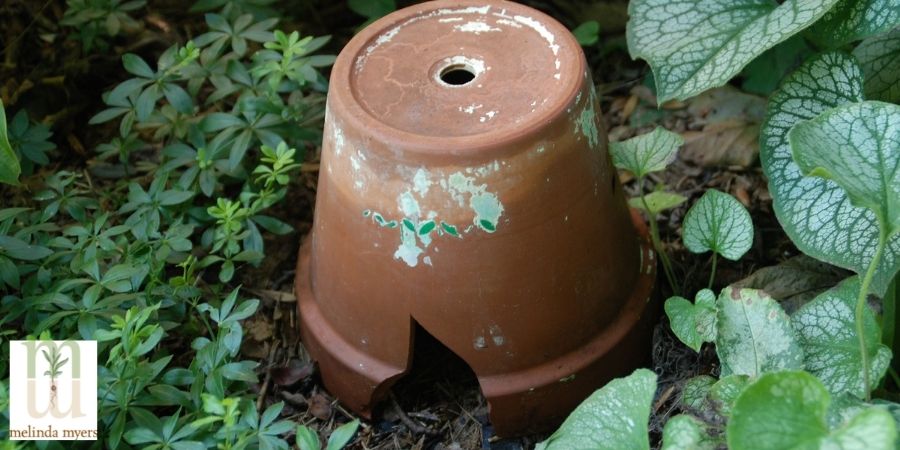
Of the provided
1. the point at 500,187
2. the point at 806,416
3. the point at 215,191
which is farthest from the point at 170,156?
the point at 806,416

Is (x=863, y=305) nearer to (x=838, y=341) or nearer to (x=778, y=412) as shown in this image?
(x=838, y=341)

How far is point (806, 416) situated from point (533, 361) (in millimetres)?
652

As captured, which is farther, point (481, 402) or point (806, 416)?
point (481, 402)

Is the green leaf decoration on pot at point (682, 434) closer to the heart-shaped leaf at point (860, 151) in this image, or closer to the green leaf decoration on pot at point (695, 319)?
the green leaf decoration on pot at point (695, 319)

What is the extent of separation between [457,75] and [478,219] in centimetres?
34

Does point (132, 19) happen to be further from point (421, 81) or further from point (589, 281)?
point (589, 281)

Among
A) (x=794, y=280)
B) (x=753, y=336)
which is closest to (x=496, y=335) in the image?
(x=753, y=336)

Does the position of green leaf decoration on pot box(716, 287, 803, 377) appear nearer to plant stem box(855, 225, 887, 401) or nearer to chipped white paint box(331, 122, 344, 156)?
plant stem box(855, 225, 887, 401)

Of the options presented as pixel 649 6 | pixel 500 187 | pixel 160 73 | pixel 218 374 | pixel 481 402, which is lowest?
pixel 481 402

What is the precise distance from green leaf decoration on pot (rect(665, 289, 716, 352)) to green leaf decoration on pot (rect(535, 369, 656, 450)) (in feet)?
0.87

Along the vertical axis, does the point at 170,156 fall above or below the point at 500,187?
below

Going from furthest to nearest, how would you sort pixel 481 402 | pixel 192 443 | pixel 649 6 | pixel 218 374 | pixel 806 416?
pixel 481 402, pixel 649 6, pixel 218 374, pixel 192 443, pixel 806 416

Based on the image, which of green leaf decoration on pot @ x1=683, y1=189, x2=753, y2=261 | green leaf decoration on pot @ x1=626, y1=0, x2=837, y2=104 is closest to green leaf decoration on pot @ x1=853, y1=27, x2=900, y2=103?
green leaf decoration on pot @ x1=626, y1=0, x2=837, y2=104

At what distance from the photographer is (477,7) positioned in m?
2.03
